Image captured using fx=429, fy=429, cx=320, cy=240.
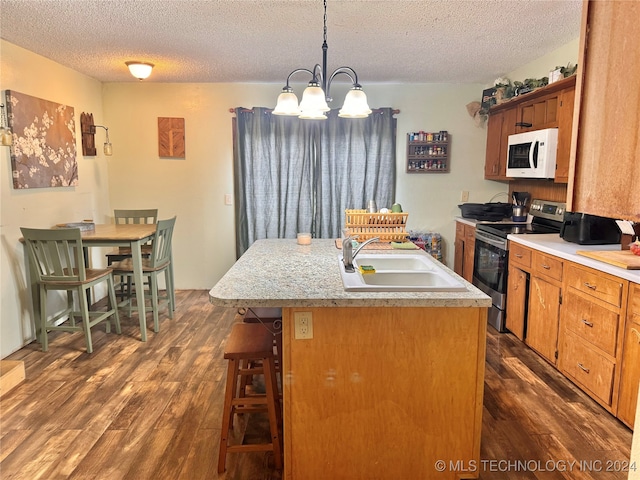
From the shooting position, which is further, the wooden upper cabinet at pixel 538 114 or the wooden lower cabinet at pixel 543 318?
the wooden upper cabinet at pixel 538 114

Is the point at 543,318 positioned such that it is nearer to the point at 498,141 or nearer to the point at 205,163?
the point at 498,141

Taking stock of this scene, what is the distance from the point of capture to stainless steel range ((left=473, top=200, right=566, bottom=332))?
3.64 metres

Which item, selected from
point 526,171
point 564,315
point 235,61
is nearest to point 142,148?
point 235,61

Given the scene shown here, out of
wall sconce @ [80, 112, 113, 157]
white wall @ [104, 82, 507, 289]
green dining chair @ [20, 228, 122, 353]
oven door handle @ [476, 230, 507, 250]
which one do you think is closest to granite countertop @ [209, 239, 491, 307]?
green dining chair @ [20, 228, 122, 353]

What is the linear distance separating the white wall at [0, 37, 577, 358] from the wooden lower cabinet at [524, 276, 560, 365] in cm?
180

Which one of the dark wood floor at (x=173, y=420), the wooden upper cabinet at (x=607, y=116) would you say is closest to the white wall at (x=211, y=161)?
the dark wood floor at (x=173, y=420)

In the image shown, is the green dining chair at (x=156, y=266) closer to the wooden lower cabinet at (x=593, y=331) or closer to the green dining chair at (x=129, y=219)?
the green dining chair at (x=129, y=219)

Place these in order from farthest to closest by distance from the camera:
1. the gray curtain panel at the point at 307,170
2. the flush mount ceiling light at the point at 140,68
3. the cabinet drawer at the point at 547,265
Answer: the gray curtain panel at the point at 307,170 → the flush mount ceiling light at the point at 140,68 → the cabinet drawer at the point at 547,265

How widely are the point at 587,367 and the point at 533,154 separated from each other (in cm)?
176

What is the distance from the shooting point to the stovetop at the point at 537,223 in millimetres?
3705

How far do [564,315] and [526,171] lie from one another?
4.56 ft

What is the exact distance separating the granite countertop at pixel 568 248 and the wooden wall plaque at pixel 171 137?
3.51 metres

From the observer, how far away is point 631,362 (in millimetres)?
2227

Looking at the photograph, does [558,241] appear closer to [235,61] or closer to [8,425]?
[235,61]
